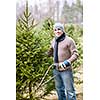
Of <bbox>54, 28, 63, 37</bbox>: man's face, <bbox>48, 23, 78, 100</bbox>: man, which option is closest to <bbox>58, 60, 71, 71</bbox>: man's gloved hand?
<bbox>48, 23, 78, 100</bbox>: man

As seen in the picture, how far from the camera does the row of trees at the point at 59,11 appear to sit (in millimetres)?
1631

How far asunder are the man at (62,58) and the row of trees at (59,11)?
0.06 meters

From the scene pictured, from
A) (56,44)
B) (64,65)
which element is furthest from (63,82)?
(56,44)

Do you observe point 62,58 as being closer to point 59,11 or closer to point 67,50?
point 67,50

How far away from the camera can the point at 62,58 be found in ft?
5.37

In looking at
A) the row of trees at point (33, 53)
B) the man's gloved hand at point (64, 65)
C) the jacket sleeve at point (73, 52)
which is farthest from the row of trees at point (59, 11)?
the man's gloved hand at point (64, 65)

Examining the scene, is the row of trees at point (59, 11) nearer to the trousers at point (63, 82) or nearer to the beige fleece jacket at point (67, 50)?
the beige fleece jacket at point (67, 50)

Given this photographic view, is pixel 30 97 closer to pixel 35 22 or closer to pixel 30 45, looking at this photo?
pixel 30 45

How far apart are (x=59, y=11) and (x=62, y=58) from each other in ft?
0.92

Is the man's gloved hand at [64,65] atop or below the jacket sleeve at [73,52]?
below

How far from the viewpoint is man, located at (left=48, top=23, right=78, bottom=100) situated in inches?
64.4

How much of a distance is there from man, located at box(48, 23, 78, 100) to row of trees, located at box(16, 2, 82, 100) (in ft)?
0.10

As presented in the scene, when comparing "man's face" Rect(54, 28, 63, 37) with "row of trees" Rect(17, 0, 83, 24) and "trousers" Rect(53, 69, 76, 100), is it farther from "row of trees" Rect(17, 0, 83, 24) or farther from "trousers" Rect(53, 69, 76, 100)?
"trousers" Rect(53, 69, 76, 100)
